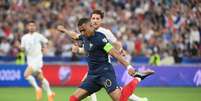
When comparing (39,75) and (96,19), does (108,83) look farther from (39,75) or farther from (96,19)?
(39,75)

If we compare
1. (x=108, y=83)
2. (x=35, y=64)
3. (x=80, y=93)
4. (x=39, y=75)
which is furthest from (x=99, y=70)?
(x=35, y=64)

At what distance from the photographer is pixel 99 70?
12.2 metres

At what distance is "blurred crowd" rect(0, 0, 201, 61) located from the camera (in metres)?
27.1

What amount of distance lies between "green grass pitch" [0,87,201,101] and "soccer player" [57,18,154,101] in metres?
6.29

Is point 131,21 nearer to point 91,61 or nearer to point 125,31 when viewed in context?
point 125,31

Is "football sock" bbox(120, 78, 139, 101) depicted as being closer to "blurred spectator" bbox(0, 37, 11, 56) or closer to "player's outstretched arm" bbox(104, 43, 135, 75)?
"player's outstretched arm" bbox(104, 43, 135, 75)

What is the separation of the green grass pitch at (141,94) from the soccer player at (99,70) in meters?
6.29

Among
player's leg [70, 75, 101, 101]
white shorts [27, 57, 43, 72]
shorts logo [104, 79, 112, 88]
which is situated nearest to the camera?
shorts logo [104, 79, 112, 88]

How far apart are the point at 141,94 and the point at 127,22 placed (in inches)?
345

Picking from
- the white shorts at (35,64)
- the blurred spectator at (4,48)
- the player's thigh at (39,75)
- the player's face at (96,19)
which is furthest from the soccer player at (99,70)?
the blurred spectator at (4,48)

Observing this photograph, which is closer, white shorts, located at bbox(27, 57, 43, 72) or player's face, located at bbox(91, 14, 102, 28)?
player's face, located at bbox(91, 14, 102, 28)

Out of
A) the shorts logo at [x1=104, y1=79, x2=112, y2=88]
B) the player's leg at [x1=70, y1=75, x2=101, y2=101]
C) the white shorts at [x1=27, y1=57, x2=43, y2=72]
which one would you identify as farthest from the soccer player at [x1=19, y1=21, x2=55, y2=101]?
the shorts logo at [x1=104, y1=79, x2=112, y2=88]

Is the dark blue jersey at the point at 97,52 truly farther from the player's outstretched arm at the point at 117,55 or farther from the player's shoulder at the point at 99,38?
the player's outstretched arm at the point at 117,55

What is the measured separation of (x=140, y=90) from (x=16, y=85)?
504 centimetres
